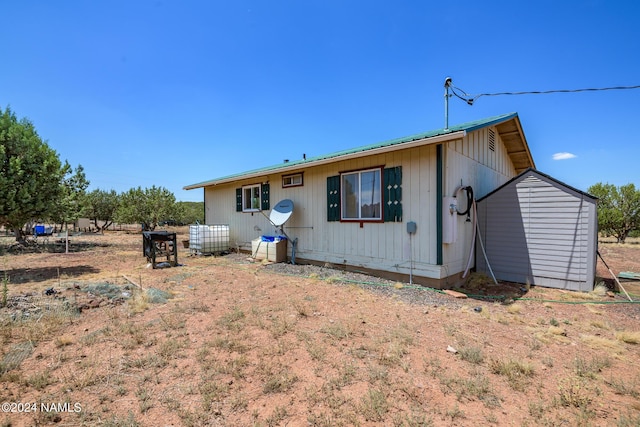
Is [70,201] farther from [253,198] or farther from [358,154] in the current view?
[358,154]

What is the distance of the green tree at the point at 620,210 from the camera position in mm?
20453

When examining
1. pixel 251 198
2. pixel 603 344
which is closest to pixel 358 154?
pixel 603 344

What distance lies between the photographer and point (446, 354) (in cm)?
315

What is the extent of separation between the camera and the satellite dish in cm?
856

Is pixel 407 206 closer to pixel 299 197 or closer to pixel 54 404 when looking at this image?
pixel 299 197

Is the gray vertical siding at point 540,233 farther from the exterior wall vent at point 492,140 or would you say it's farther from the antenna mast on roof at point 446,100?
the antenna mast on roof at point 446,100

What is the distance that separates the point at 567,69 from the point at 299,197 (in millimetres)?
7647

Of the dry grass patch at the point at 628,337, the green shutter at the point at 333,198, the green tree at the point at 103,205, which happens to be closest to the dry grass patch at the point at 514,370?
the dry grass patch at the point at 628,337

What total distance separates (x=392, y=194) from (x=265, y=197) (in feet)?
16.6

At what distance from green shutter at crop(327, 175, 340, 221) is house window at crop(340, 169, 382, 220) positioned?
0.12 metres

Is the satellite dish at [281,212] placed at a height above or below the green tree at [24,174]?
below

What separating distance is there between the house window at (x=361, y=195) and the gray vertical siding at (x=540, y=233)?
2.82 meters

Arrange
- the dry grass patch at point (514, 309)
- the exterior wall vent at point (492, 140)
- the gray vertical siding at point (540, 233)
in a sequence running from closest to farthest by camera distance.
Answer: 1. the dry grass patch at point (514, 309)
2. the gray vertical siding at point (540, 233)
3. the exterior wall vent at point (492, 140)

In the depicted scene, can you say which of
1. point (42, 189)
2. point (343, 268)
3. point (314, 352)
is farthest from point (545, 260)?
point (42, 189)
